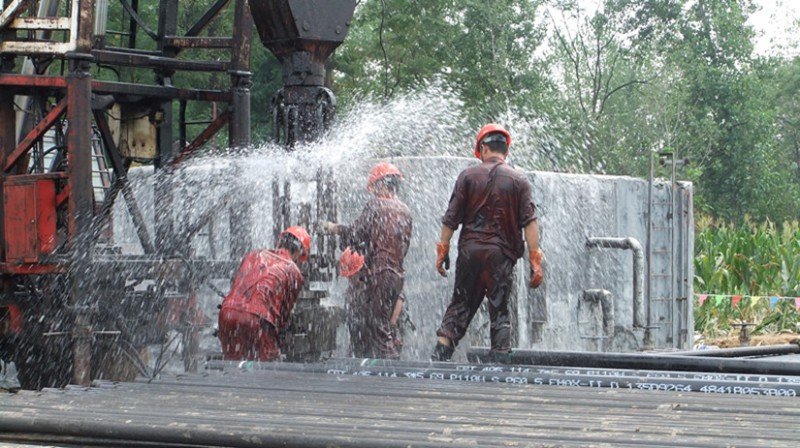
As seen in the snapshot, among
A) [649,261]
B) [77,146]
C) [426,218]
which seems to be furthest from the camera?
[649,261]

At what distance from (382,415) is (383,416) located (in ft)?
0.10

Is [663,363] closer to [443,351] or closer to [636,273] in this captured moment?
[443,351]

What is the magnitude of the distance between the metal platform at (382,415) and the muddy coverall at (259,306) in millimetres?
2343

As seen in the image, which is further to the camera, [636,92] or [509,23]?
[636,92]

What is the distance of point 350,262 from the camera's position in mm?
9766

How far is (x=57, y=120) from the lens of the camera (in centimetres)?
927

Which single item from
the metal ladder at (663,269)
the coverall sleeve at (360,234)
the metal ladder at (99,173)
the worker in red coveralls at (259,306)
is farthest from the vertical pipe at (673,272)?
the metal ladder at (99,173)

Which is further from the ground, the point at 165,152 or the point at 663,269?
the point at 165,152

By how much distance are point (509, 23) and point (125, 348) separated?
22.3 meters

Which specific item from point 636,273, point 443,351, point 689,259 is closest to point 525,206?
point 443,351

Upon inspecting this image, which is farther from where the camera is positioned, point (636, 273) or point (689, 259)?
point (689, 259)

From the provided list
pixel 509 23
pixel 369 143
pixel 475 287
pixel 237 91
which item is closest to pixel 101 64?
pixel 237 91

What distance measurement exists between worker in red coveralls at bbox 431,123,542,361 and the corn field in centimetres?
788

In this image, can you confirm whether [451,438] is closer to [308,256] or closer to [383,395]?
[383,395]
